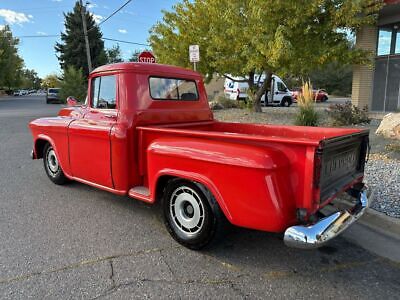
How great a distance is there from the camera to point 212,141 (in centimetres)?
318

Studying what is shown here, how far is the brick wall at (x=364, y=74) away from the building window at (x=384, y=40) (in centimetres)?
61

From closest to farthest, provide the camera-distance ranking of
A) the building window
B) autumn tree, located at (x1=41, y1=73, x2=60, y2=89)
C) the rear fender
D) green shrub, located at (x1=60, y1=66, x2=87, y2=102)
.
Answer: the rear fender
the building window
green shrub, located at (x1=60, y1=66, x2=87, y2=102)
autumn tree, located at (x1=41, y1=73, x2=60, y2=89)

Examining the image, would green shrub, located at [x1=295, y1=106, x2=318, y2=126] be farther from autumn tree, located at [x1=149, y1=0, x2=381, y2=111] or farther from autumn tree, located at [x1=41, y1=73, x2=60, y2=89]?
autumn tree, located at [x1=41, y1=73, x2=60, y2=89]

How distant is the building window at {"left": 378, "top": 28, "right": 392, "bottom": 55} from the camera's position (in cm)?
1377

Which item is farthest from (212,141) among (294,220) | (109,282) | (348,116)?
(348,116)

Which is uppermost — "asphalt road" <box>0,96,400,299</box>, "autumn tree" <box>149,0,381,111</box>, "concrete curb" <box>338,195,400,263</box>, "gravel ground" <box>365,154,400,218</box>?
"autumn tree" <box>149,0,381,111</box>

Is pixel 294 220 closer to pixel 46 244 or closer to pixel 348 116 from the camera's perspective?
pixel 46 244

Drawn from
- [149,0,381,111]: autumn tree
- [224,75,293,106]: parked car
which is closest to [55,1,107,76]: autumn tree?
[224,75,293,106]: parked car

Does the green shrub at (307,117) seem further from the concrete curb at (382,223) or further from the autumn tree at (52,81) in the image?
the autumn tree at (52,81)

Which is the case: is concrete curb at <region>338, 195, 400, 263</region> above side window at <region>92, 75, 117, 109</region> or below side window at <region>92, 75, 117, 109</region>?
below

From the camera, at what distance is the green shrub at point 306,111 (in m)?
9.76

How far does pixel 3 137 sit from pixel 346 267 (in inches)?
435

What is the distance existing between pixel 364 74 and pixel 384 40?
1.76 metres

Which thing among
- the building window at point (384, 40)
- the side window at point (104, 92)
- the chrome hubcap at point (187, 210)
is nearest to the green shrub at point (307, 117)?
the building window at point (384, 40)
